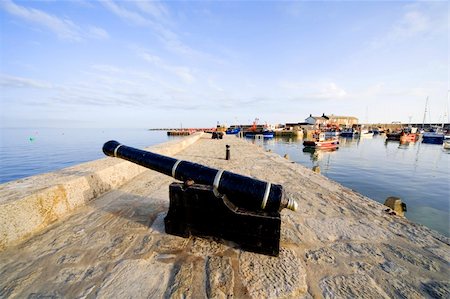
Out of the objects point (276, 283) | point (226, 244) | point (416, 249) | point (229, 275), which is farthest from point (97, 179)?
point (416, 249)

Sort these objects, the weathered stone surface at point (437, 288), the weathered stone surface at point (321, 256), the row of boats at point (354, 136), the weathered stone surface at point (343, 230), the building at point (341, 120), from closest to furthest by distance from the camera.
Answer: the weathered stone surface at point (437, 288) < the weathered stone surface at point (321, 256) < the weathered stone surface at point (343, 230) < the row of boats at point (354, 136) < the building at point (341, 120)

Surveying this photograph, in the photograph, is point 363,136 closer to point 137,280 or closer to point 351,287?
point 351,287

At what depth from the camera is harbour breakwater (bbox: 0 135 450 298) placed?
70.3 inches

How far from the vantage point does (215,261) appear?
216cm

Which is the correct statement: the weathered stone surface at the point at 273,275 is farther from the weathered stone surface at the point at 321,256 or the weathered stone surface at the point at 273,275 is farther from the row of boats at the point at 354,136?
the row of boats at the point at 354,136

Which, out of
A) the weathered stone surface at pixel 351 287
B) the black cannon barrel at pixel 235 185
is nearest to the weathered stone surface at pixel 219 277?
the black cannon barrel at pixel 235 185

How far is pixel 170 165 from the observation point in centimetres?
283

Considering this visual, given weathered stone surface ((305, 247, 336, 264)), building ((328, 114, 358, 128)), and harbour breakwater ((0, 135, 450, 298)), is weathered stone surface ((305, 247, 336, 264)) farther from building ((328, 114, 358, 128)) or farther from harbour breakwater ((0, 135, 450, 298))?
building ((328, 114, 358, 128))

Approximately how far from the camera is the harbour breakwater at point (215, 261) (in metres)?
1.79

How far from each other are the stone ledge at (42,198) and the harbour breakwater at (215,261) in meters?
0.13

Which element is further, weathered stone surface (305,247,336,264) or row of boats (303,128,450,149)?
row of boats (303,128,450,149)

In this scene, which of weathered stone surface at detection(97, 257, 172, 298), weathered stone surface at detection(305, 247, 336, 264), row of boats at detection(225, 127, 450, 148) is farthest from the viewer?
row of boats at detection(225, 127, 450, 148)

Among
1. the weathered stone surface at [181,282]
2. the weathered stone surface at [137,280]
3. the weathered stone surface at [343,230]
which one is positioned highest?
the weathered stone surface at [137,280]

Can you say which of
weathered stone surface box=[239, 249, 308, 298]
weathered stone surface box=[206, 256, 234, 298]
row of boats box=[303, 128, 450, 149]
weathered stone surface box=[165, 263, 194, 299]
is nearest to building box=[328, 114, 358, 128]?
row of boats box=[303, 128, 450, 149]
